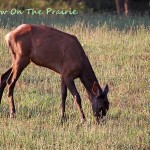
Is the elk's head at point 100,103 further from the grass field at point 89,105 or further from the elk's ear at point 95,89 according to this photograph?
the grass field at point 89,105

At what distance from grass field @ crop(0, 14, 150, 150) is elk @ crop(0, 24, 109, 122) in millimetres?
436

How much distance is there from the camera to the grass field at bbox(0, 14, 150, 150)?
9117mm

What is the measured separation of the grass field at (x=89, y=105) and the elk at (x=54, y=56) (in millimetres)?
436

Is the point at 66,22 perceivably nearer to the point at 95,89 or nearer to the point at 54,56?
the point at 54,56

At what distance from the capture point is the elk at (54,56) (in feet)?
35.3

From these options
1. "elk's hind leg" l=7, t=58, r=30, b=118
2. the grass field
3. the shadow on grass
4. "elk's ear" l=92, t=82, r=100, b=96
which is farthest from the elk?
the shadow on grass

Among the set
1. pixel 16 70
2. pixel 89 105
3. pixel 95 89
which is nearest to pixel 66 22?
pixel 89 105

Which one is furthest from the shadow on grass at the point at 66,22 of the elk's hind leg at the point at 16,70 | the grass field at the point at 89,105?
the elk's hind leg at the point at 16,70

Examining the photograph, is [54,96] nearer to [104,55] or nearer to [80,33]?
[104,55]

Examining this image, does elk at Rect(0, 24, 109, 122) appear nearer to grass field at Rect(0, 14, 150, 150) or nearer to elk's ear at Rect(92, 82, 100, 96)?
elk's ear at Rect(92, 82, 100, 96)

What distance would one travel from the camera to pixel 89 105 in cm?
1142

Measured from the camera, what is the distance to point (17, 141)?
29.5ft

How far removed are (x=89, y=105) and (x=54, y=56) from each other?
1.07 m

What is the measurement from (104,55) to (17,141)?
7.32 meters
